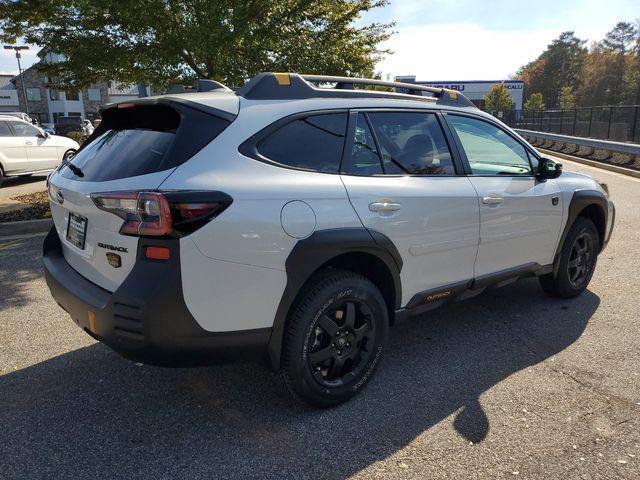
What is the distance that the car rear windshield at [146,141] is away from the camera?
255 centimetres

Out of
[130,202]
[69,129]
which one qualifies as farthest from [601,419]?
[69,129]

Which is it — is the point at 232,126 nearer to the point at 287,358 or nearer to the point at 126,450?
the point at 287,358

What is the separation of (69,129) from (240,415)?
32260mm

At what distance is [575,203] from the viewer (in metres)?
4.46

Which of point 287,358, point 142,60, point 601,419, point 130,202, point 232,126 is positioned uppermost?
point 142,60

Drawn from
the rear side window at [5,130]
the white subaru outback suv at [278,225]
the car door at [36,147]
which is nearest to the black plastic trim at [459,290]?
the white subaru outback suv at [278,225]

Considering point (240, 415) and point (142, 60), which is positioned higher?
point (142, 60)

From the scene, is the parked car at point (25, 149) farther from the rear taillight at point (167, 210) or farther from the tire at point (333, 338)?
the tire at point (333, 338)

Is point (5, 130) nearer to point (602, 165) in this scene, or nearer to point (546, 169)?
point (546, 169)

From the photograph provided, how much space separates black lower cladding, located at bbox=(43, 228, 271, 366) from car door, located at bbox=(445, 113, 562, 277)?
6.43 feet

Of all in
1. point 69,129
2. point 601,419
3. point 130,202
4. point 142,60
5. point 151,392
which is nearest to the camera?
point 130,202

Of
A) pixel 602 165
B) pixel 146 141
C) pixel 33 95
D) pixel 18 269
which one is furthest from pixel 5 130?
pixel 33 95

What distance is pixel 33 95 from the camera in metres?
65.6

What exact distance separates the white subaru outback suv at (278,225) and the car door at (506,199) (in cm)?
2
